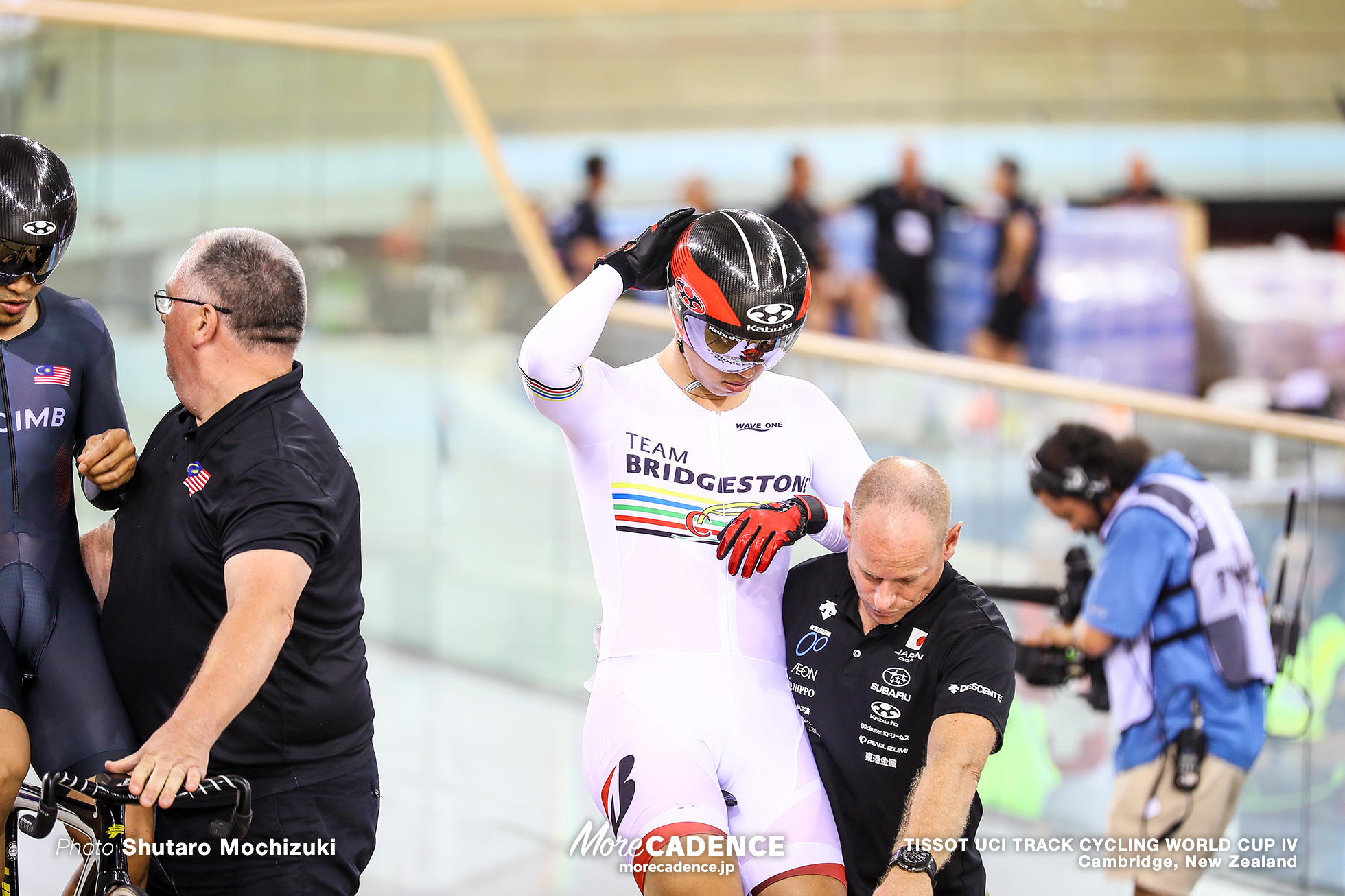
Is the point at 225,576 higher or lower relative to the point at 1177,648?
higher

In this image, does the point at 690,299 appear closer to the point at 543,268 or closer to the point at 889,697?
the point at 889,697

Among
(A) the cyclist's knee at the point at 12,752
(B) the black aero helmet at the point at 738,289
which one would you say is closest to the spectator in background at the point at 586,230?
(B) the black aero helmet at the point at 738,289

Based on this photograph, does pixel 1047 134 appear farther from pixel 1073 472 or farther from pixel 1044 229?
pixel 1073 472

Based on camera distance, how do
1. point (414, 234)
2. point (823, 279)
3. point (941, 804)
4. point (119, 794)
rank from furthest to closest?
point (823, 279), point (414, 234), point (941, 804), point (119, 794)

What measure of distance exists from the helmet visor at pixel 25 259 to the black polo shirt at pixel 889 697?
67.1 inches

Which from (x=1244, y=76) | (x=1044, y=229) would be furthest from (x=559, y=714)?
(x=1244, y=76)

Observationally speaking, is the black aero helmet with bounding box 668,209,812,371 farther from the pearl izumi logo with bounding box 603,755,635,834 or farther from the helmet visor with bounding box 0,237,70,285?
the helmet visor with bounding box 0,237,70,285

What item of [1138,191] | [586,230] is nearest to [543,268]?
[586,230]

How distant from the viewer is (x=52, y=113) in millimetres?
5703

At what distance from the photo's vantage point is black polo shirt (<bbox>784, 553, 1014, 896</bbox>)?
8.46ft

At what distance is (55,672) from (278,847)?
1.87ft

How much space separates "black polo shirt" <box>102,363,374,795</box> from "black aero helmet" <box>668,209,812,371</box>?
30.2 inches

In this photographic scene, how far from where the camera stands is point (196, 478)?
2391mm

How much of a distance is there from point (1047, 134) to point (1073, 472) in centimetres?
790
